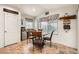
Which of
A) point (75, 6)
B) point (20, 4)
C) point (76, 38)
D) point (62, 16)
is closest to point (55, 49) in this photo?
point (76, 38)

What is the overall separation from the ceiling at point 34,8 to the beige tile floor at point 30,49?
0.68 metres

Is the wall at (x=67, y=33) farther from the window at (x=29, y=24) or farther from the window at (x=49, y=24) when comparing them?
the window at (x=29, y=24)

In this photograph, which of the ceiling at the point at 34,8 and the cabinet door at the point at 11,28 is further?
the cabinet door at the point at 11,28

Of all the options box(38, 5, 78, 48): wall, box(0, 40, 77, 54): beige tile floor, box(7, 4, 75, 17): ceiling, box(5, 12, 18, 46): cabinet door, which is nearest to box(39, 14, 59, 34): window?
box(38, 5, 78, 48): wall

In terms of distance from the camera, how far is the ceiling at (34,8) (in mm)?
1850

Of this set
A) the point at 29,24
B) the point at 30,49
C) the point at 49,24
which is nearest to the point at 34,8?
the point at 29,24

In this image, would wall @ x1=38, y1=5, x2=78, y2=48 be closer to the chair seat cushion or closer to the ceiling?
the ceiling

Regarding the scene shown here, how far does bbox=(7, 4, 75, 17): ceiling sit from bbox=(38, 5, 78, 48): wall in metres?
0.11


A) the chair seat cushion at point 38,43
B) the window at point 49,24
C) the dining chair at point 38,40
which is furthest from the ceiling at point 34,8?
the chair seat cushion at point 38,43

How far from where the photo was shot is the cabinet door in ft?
6.45

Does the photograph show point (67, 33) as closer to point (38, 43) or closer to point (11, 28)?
point (38, 43)

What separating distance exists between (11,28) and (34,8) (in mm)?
701

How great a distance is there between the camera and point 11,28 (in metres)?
1.98

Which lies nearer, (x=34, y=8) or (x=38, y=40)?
(x=34, y=8)
